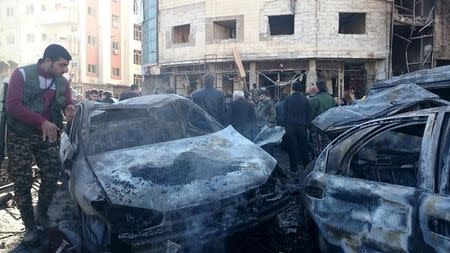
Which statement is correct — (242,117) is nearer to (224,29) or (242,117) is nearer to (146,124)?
(146,124)

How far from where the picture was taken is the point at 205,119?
5.02 m

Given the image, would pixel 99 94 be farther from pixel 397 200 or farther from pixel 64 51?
pixel 397 200

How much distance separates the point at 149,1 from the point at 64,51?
23927 mm

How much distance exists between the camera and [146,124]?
520cm

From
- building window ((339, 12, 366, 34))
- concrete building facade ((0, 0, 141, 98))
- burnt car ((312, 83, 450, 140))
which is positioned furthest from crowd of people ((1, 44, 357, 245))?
concrete building facade ((0, 0, 141, 98))

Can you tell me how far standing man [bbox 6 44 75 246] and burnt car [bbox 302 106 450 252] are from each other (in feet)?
9.03

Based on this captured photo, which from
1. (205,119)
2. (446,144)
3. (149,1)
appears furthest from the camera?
(149,1)

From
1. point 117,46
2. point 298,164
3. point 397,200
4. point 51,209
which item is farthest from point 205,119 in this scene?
point 117,46

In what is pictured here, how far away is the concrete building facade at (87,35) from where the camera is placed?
125 feet

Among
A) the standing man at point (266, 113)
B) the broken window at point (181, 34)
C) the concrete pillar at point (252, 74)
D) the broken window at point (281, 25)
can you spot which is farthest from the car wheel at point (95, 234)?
the broken window at point (181, 34)

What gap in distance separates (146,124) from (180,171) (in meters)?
1.73

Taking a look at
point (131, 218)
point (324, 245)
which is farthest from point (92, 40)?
point (324, 245)

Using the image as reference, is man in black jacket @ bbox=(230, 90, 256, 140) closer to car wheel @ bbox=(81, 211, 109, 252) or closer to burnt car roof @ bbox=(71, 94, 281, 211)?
burnt car roof @ bbox=(71, 94, 281, 211)

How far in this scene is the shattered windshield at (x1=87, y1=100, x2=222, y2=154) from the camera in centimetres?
468
